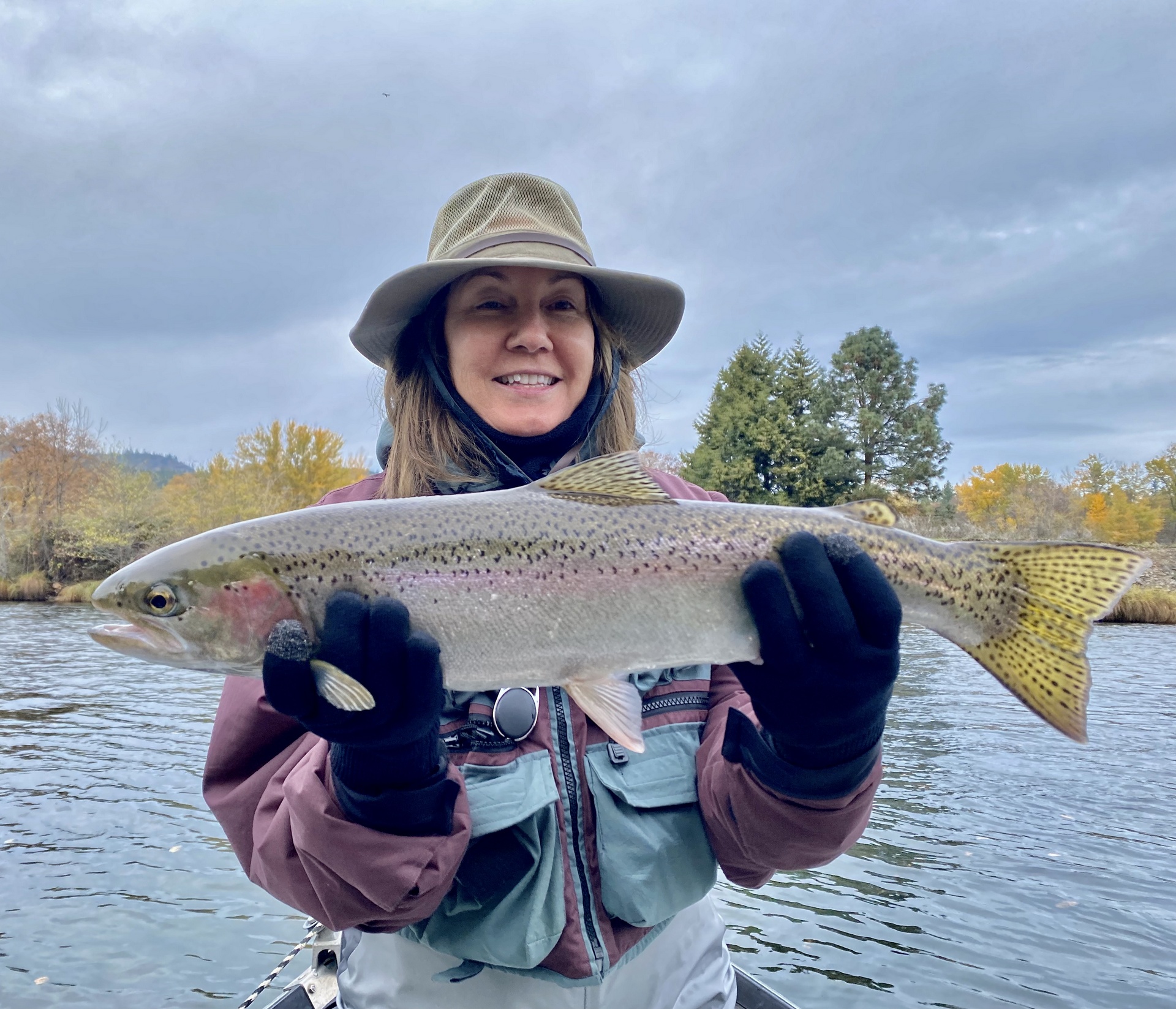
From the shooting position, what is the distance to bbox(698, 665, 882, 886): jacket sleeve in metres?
2.26

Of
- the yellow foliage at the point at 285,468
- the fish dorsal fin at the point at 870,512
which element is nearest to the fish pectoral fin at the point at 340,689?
the fish dorsal fin at the point at 870,512

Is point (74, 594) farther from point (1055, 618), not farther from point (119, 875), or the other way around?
point (1055, 618)

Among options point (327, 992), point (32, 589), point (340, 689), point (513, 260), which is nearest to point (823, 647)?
point (340, 689)

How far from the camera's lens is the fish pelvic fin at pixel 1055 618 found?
A: 2.30m

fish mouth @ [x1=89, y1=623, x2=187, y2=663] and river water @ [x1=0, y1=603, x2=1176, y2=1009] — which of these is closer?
fish mouth @ [x1=89, y1=623, x2=187, y2=663]

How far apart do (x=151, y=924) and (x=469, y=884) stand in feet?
16.3

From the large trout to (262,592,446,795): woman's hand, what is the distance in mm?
122

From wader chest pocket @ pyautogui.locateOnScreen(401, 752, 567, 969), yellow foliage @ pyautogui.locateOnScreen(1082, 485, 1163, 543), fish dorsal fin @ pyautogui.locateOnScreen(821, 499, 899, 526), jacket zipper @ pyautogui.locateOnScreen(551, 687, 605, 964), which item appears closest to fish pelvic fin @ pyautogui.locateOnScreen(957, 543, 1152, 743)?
fish dorsal fin @ pyautogui.locateOnScreen(821, 499, 899, 526)

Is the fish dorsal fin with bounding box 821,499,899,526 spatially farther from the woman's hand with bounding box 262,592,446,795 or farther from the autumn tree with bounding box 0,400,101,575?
the autumn tree with bounding box 0,400,101,575

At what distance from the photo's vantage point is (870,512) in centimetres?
251

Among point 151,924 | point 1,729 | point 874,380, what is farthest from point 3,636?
point 874,380

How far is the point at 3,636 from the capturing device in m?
20.8

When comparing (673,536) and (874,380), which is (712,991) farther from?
(874,380)

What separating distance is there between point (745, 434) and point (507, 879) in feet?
119
